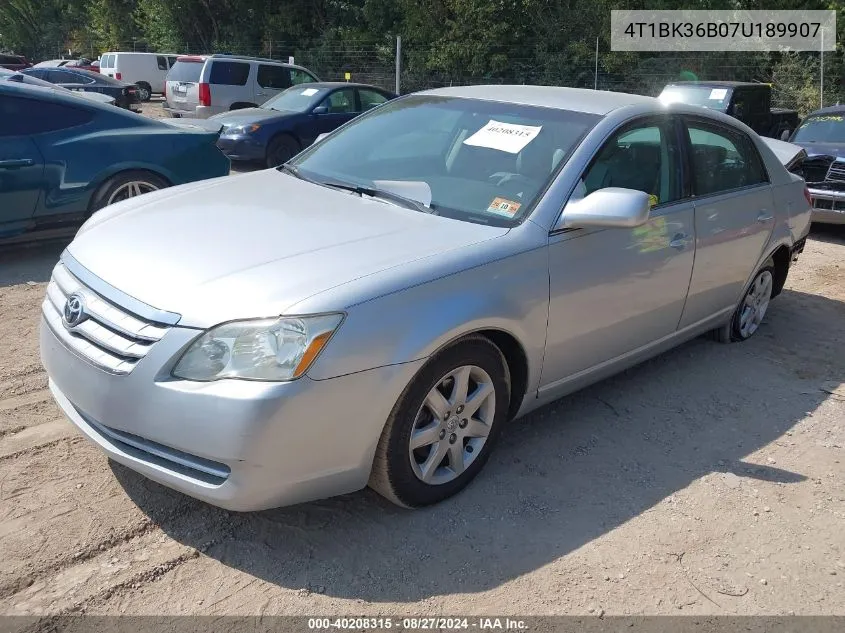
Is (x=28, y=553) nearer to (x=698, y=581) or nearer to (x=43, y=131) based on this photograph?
(x=698, y=581)

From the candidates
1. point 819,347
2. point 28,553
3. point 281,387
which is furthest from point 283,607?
point 819,347

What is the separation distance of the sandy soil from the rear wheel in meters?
2.46

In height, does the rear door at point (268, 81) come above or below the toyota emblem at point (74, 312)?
above

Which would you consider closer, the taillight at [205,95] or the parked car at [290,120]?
the parked car at [290,120]

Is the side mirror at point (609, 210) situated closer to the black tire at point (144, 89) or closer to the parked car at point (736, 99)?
the parked car at point (736, 99)

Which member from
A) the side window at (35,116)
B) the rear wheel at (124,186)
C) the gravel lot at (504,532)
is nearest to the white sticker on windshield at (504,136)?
the gravel lot at (504,532)

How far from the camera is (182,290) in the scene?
2.81 m

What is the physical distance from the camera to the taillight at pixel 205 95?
1572cm

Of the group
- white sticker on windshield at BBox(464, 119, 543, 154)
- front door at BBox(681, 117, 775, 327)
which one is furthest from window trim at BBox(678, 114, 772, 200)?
white sticker on windshield at BBox(464, 119, 543, 154)

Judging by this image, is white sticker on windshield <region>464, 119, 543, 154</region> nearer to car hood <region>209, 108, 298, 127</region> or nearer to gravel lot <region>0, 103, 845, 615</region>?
gravel lot <region>0, 103, 845, 615</region>

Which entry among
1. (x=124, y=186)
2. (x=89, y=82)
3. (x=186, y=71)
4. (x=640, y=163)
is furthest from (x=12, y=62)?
(x=640, y=163)

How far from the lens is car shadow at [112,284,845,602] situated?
2.90 metres

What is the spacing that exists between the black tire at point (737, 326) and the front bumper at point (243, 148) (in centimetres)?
806

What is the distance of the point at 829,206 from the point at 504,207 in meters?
6.63
